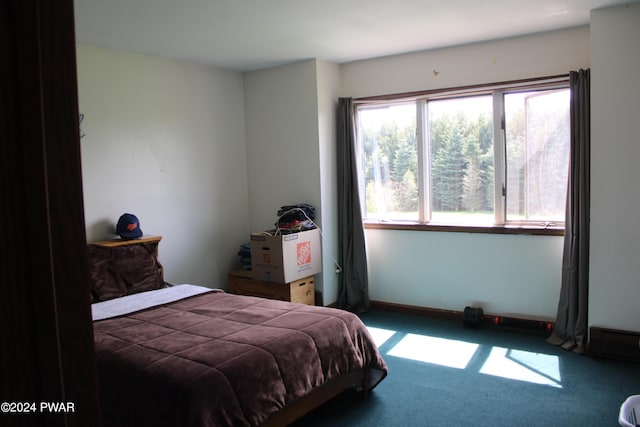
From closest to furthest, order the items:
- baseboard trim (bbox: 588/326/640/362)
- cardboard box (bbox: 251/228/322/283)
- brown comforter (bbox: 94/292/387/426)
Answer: brown comforter (bbox: 94/292/387/426)
baseboard trim (bbox: 588/326/640/362)
cardboard box (bbox: 251/228/322/283)

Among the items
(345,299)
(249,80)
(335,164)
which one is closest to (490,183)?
(335,164)

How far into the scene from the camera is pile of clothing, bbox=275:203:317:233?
15.2ft

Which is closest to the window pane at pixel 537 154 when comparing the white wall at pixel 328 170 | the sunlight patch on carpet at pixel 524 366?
the sunlight patch on carpet at pixel 524 366

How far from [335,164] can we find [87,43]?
2502 mm

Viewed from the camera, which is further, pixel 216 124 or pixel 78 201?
pixel 216 124

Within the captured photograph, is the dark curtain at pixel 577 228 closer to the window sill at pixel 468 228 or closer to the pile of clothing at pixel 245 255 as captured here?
the window sill at pixel 468 228

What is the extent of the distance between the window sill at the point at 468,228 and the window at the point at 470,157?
66 mm

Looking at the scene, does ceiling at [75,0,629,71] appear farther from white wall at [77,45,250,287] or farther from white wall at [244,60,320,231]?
white wall at [244,60,320,231]

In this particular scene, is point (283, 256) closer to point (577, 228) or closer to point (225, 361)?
point (225, 361)

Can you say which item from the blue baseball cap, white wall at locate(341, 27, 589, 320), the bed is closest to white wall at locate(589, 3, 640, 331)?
white wall at locate(341, 27, 589, 320)

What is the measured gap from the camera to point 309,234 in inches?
184

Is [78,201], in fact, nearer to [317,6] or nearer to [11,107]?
[11,107]

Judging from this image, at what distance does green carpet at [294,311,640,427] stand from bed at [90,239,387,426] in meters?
0.19

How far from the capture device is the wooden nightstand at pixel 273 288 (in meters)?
4.49
